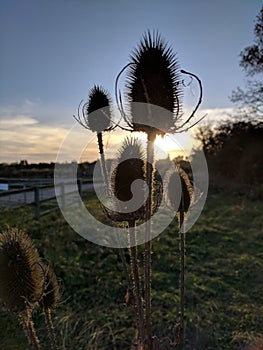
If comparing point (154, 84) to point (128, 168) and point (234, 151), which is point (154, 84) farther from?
point (234, 151)

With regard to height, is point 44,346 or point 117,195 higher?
point 117,195

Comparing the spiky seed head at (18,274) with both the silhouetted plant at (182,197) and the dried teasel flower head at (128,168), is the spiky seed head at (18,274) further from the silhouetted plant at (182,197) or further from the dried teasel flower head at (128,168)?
the silhouetted plant at (182,197)

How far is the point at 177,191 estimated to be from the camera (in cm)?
124

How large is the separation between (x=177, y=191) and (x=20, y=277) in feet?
1.84

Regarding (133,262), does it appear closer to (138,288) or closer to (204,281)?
(138,288)

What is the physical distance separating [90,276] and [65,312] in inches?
30.6

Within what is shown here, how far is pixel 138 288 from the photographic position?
3.55 ft

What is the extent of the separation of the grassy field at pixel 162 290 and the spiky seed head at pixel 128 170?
2.59ft

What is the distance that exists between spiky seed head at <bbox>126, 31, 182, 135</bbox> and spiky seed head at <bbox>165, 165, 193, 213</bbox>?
280 millimetres

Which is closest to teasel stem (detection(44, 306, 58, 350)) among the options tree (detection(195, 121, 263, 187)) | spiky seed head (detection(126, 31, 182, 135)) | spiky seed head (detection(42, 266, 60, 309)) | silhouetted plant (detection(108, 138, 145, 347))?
spiky seed head (detection(42, 266, 60, 309))

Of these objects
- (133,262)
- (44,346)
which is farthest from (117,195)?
(44,346)

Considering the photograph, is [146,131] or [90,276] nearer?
[146,131]

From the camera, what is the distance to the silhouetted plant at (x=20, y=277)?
1.11 metres

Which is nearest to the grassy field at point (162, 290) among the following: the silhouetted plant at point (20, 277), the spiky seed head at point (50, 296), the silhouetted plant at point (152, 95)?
the spiky seed head at point (50, 296)
